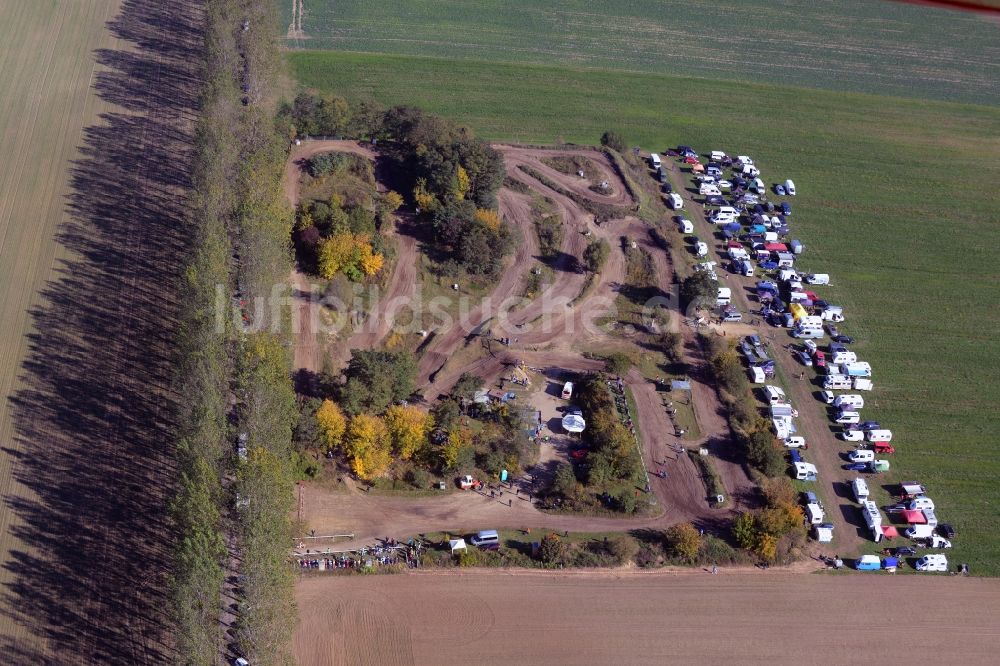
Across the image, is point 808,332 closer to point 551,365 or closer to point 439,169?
point 551,365

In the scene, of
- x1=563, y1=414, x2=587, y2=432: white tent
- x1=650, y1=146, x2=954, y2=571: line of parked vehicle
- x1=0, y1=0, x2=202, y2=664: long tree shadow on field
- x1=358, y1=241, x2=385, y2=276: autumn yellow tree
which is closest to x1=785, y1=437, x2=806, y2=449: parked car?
x1=650, y1=146, x2=954, y2=571: line of parked vehicle

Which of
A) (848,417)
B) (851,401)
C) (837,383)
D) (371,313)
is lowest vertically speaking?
(371,313)

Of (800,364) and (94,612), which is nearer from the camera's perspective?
(94,612)

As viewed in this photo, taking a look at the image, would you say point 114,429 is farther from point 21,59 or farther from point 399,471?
point 21,59

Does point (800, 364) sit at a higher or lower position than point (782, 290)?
lower

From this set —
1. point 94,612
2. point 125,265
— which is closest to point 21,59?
point 125,265

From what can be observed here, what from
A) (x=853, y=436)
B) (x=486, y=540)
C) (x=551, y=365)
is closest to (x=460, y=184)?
(x=551, y=365)
